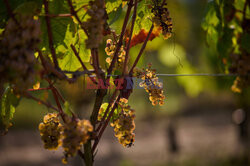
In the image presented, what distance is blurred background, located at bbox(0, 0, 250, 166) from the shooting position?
387 cm

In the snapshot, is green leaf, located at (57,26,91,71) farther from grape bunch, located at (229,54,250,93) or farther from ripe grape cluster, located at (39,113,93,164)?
grape bunch, located at (229,54,250,93)

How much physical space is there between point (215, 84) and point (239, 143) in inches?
70.7

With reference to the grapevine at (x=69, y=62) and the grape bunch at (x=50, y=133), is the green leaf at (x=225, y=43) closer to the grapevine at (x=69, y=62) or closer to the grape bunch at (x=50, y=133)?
the grapevine at (x=69, y=62)

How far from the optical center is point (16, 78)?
50 centimetres

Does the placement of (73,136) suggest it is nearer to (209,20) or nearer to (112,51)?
(112,51)

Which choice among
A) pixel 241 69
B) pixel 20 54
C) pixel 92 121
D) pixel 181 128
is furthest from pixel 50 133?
pixel 181 128

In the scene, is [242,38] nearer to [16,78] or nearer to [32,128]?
[16,78]

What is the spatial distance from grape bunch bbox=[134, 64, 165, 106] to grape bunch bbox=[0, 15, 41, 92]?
309mm

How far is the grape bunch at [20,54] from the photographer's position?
1.61ft

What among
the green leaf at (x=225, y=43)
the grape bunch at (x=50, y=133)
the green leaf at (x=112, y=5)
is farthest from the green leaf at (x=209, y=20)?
the grape bunch at (x=50, y=133)

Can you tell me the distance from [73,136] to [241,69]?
80cm

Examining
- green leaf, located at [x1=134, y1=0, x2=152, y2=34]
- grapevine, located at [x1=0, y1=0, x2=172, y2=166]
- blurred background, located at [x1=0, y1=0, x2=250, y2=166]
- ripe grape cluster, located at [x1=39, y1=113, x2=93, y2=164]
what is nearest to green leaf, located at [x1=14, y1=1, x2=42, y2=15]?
grapevine, located at [x1=0, y1=0, x2=172, y2=166]

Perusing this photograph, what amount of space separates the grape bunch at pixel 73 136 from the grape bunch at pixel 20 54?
0.11 m

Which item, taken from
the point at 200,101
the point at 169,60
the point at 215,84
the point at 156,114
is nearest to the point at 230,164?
the point at 215,84
